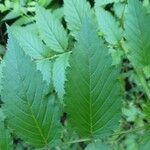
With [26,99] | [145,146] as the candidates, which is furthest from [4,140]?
[145,146]

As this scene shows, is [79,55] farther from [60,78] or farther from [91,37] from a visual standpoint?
[60,78]

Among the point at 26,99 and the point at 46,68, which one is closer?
the point at 26,99

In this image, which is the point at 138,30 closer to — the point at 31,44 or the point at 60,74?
the point at 60,74

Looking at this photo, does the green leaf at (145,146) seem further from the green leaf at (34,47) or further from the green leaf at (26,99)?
the green leaf at (34,47)

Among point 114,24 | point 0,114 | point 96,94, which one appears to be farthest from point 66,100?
point 114,24

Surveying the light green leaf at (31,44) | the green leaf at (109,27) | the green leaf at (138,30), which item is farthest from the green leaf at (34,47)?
the green leaf at (138,30)
